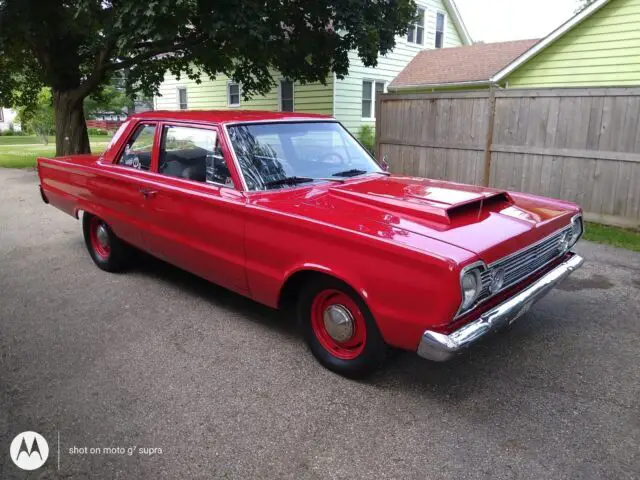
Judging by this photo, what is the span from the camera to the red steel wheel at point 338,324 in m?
3.22

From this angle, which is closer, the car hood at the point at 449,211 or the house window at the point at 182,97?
the car hood at the point at 449,211

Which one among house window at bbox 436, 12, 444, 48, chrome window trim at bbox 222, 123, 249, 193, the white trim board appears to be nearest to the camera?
chrome window trim at bbox 222, 123, 249, 193

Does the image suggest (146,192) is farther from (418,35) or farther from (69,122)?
(418,35)

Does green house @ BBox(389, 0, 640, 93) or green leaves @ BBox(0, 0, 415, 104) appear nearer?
green leaves @ BBox(0, 0, 415, 104)

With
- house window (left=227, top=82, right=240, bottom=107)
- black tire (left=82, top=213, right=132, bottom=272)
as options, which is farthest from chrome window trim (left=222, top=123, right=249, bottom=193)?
house window (left=227, top=82, right=240, bottom=107)

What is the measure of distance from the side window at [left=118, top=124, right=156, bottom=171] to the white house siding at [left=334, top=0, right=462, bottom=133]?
12.1 m

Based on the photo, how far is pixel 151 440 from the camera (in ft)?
8.97

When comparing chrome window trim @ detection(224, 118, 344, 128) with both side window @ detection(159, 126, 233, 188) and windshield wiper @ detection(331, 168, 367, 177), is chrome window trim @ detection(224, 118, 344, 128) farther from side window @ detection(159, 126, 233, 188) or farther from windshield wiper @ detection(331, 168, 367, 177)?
windshield wiper @ detection(331, 168, 367, 177)

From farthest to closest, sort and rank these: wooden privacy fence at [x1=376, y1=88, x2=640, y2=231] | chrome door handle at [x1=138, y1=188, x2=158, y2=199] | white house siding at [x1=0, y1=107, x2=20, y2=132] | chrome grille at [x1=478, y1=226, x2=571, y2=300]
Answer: white house siding at [x1=0, y1=107, x2=20, y2=132], wooden privacy fence at [x1=376, y1=88, x2=640, y2=231], chrome door handle at [x1=138, y1=188, x2=158, y2=199], chrome grille at [x1=478, y1=226, x2=571, y2=300]

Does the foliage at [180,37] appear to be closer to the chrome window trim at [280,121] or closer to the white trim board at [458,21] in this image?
the chrome window trim at [280,121]

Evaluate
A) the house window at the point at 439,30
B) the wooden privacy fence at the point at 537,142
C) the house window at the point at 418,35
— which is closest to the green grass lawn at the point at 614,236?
the wooden privacy fence at the point at 537,142

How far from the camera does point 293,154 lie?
13.1 feet

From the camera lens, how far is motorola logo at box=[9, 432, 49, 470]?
2582 millimetres

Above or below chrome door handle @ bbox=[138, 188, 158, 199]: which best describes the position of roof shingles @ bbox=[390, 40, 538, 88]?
above
